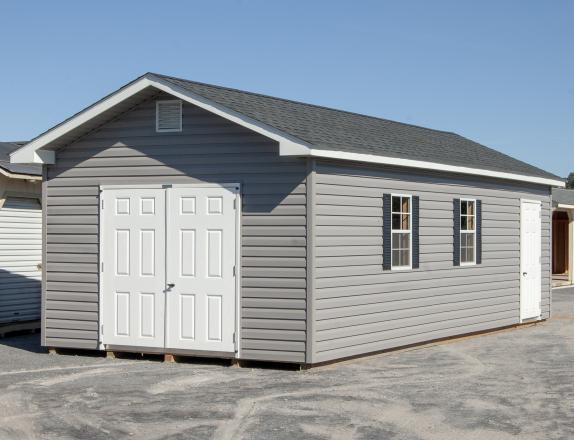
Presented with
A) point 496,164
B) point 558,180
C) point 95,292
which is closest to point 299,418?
point 95,292

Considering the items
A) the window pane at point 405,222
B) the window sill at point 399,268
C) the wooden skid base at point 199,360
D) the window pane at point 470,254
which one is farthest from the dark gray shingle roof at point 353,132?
the wooden skid base at point 199,360

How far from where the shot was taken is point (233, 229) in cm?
1336

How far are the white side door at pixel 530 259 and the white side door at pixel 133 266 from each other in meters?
7.97

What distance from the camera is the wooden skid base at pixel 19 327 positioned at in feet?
56.6

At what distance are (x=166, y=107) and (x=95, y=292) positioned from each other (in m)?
2.93

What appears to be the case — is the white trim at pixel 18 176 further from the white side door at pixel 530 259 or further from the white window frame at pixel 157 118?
the white side door at pixel 530 259

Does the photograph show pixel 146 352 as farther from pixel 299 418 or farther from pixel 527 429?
pixel 527 429

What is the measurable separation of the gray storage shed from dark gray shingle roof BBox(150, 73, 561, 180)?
0.06 metres

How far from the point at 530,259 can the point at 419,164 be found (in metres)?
5.32

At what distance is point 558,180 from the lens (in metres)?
20.0

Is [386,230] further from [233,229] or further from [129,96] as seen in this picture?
[129,96]

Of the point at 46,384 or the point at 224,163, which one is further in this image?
the point at 224,163

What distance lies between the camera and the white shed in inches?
689

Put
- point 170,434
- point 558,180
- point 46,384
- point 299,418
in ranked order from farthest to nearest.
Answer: point 558,180 → point 46,384 → point 299,418 → point 170,434
